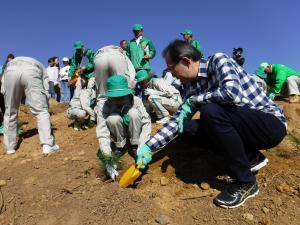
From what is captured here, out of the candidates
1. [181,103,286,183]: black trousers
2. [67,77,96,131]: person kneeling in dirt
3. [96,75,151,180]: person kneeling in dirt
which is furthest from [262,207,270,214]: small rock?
[67,77,96,131]: person kneeling in dirt

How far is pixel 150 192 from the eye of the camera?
3.29 m

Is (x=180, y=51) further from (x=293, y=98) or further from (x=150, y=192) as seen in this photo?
(x=293, y=98)

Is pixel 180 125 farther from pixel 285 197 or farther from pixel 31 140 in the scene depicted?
pixel 31 140

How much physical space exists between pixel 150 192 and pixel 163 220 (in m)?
0.52

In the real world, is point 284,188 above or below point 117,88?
below

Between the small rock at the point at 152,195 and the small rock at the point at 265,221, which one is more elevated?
the small rock at the point at 265,221

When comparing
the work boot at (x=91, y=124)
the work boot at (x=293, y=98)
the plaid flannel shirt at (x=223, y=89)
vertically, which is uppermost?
the plaid flannel shirt at (x=223, y=89)

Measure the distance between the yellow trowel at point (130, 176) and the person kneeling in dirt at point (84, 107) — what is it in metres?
2.54

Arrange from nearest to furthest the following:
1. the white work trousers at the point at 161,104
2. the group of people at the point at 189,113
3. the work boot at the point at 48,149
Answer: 1. the group of people at the point at 189,113
2. the work boot at the point at 48,149
3. the white work trousers at the point at 161,104

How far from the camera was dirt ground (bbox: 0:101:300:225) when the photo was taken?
2859 millimetres

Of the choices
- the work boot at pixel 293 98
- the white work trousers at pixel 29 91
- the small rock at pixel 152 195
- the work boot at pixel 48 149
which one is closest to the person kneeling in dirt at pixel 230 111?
the small rock at pixel 152 195

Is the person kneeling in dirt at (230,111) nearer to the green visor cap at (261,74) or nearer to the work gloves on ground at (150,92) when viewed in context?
the work gloves on ground at (150,92)

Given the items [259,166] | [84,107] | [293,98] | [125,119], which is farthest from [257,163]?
[293,98]

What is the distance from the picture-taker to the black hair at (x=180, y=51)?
288 cm
